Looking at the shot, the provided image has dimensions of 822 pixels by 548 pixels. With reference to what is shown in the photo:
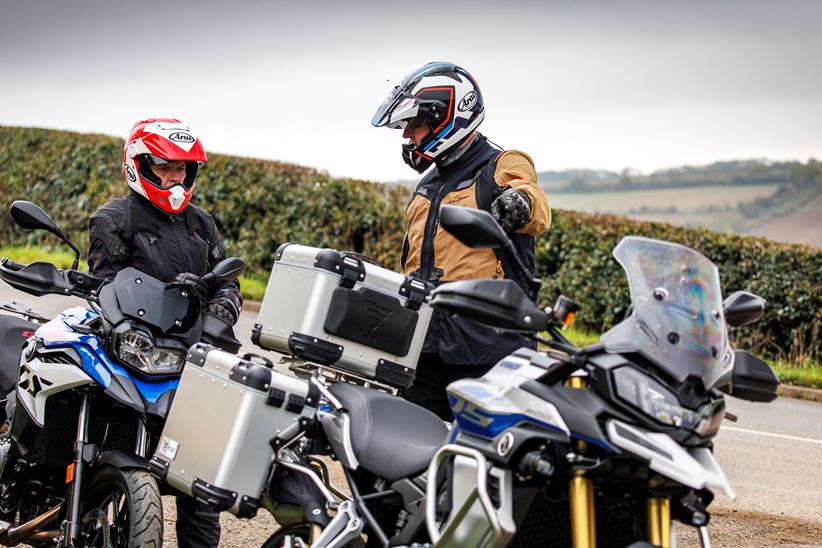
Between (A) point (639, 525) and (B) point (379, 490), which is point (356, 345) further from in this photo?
(A) point (639, 525)

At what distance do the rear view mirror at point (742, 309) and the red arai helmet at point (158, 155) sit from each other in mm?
2454

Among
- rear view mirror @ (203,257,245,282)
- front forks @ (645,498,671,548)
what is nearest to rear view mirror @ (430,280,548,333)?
front forks @ (645,498,671,548)

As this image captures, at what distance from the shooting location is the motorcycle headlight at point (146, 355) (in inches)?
185

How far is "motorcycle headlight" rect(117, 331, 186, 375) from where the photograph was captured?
4.71 m

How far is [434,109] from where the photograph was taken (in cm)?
508

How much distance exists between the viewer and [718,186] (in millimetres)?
47938

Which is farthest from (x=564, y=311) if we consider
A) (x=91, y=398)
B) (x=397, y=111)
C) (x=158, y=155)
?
(x=158, y=155)

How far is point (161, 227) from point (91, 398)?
870 mm

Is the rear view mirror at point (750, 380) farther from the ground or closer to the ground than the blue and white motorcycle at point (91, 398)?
farther from the ground

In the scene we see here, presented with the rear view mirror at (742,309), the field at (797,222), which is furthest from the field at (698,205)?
the rear view mirror at (742,309)

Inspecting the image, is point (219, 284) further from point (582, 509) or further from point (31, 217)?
point (582, 509)

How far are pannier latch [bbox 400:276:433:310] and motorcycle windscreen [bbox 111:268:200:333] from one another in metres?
0.98

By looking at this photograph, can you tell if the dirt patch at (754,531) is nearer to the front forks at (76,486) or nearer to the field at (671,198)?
the front forks at (76,486)

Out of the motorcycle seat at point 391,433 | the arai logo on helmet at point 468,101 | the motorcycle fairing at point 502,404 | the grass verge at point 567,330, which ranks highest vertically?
the arai logo on helmet at point 468,101
